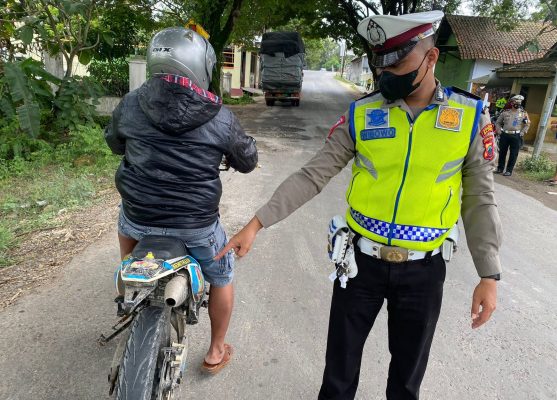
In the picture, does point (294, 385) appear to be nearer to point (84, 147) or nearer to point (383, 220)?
point (383, 220)

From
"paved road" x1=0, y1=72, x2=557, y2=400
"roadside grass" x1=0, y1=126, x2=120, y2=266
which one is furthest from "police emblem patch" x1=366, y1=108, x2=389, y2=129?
"roadside grass" x1=0, y1=126, x2=120, y2=266

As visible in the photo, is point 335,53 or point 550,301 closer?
point 550,301

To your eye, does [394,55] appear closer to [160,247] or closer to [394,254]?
[394,254]

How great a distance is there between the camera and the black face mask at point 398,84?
176cm

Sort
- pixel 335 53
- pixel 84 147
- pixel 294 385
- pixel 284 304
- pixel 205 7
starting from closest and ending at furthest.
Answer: pixel 294 385 → pixel 284 304 → pixel 84 147 → pixel 205 7 → pixel 335 53

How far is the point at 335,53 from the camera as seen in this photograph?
108250 mm

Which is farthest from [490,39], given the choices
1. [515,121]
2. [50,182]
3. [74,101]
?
[50,182]

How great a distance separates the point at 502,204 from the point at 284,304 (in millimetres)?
5031

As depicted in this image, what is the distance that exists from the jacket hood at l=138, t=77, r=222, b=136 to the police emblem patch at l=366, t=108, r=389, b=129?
74cm

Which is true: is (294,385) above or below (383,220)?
below

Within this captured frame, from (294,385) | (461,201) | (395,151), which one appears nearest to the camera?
(395,151)

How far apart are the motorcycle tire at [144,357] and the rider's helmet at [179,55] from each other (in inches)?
43.1

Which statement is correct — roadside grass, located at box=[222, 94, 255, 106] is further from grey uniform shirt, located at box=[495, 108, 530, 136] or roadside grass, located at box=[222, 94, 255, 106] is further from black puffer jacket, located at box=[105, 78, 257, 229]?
black puffer jacket, located at box=[105, 78, 257, 229]

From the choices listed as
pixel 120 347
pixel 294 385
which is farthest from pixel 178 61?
pixel 294 385
